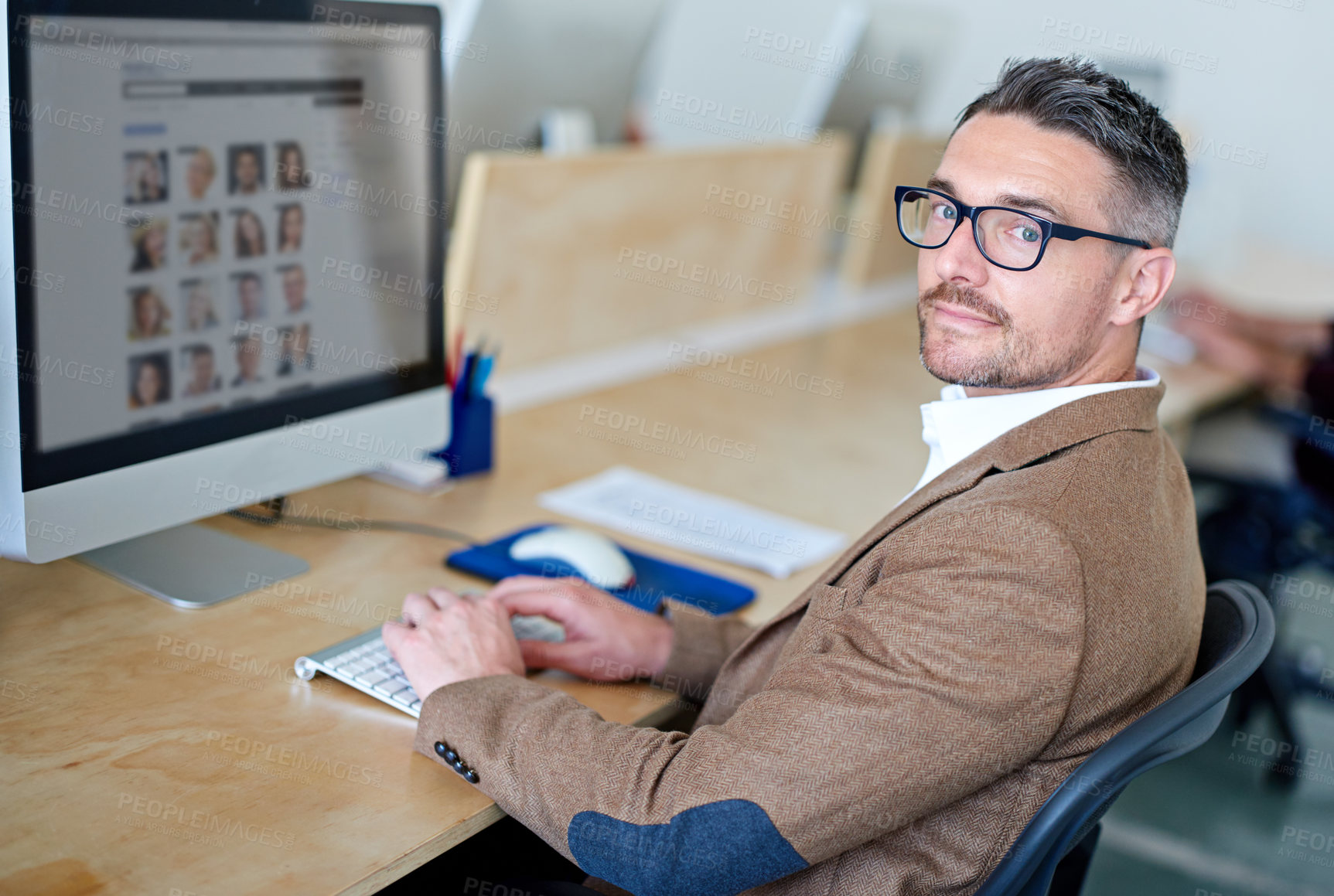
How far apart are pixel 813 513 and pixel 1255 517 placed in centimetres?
178

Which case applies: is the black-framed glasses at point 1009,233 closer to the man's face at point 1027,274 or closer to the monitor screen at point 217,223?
the man's face at point 1027,274

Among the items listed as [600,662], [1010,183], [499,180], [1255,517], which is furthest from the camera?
[1255,517]

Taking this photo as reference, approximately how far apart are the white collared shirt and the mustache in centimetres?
7

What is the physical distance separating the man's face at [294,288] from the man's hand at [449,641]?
1.10 feet

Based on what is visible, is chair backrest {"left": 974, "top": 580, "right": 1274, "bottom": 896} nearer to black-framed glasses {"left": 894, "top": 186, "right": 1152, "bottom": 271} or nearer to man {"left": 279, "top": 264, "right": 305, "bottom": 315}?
black-framed glasses {"left": 894, "top": 186, "right": 1152, "bottom": 271}

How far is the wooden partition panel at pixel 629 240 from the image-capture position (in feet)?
6.11

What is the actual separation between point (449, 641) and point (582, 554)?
11.1 inches

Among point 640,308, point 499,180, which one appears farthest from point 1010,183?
point 640,308

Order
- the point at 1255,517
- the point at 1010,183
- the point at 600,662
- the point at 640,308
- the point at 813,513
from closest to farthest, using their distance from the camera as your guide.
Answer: the point at 1010,183 < the point at 600,662 < the point at 813,513 < the point at 640,308 < the point at 1255,517

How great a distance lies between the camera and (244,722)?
3.16 ft

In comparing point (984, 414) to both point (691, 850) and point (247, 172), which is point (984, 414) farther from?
point (247, 172)

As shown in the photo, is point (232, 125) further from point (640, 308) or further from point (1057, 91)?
point (640, 308)

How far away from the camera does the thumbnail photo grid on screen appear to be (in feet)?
3.47

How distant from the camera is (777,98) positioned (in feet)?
13.8
